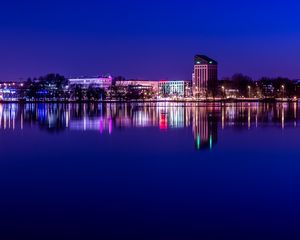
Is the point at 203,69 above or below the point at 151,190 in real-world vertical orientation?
above

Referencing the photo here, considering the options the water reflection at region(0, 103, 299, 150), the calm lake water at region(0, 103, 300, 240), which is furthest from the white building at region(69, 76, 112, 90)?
the calm lake water at region(0, 103, 300, 240)

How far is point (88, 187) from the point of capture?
10.9 metres

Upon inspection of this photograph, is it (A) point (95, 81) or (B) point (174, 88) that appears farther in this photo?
(B) point (174, 88)

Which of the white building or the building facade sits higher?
the building facade

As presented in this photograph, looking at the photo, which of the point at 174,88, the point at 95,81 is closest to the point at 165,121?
the point at 95,81

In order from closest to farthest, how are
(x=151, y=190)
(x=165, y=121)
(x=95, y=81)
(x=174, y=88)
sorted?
1. (x=151, y=190)
2. (x=165, y=121)
3. (x=95, y=81)
4. (x=174, y=88)

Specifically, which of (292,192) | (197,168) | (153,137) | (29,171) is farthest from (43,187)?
(153,137)

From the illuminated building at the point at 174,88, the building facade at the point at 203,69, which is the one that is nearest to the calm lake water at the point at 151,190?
the illuminated building at the point at 174,88

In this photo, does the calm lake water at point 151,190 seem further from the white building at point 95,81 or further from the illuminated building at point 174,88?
the illuminated building at point 174,88

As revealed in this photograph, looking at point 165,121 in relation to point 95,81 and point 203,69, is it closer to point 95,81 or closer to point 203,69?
point 95,81

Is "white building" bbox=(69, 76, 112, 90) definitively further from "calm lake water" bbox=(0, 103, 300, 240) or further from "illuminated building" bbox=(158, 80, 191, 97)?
"calm lake water" bbox=(0, 103, 300, 240)

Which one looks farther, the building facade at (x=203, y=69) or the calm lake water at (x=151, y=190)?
the building facade at (x=203, y=69)

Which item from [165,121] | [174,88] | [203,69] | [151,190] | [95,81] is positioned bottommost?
[151,190]

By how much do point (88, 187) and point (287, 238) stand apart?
4915 millimetres
